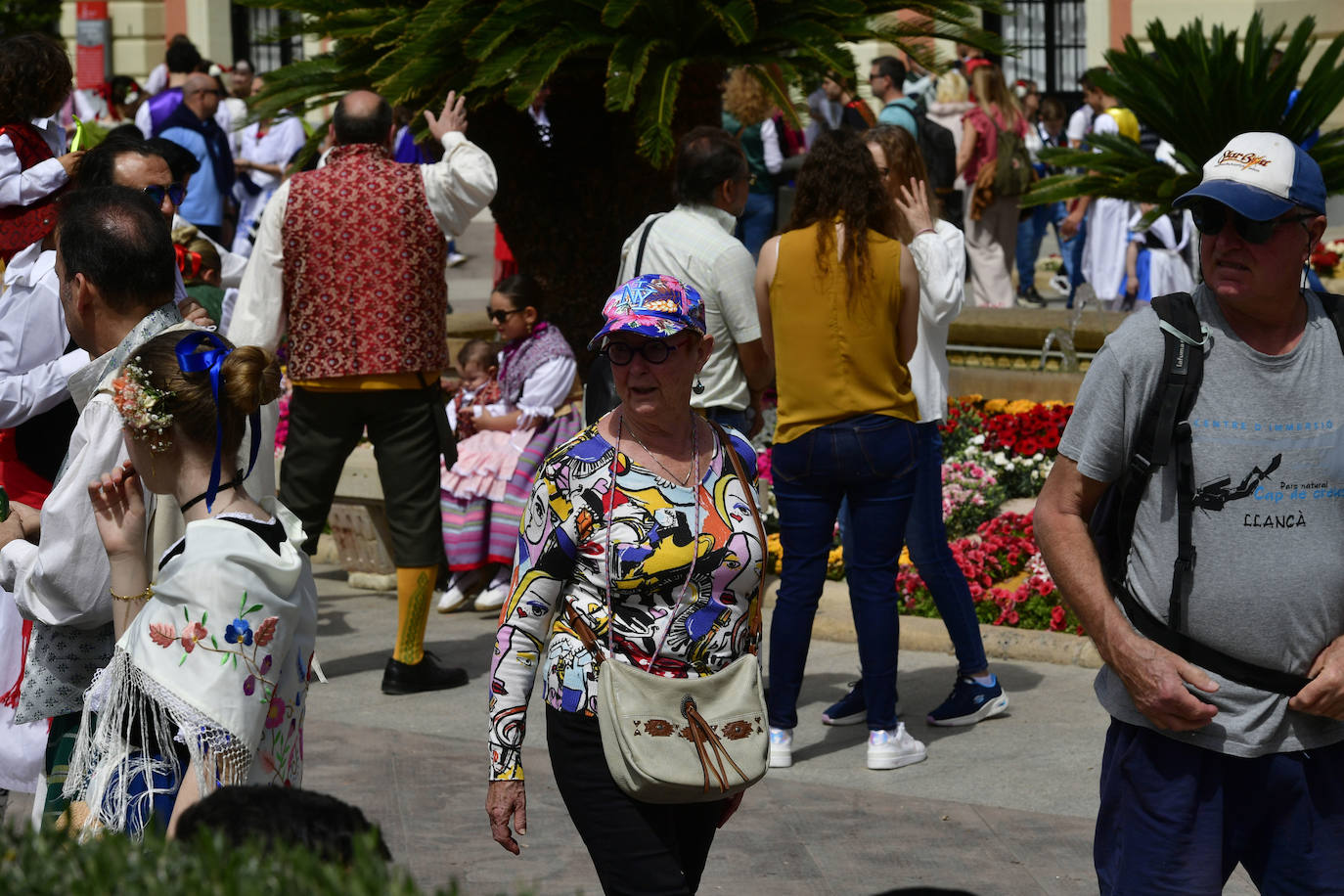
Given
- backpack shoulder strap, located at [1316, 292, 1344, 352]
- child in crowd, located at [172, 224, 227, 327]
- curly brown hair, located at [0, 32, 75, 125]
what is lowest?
child in crowd, located at [172, 224, 227, 327]

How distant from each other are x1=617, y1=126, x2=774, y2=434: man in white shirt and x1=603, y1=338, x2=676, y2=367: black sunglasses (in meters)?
2.49

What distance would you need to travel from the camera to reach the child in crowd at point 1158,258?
509 inches

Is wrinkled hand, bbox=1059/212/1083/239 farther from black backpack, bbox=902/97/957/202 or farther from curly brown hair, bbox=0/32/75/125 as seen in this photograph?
curly brown hair, bbox=0/32/75/125

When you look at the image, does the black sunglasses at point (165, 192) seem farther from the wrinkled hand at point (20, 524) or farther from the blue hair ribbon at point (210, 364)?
the blue hair ribbon at point (210, 364)

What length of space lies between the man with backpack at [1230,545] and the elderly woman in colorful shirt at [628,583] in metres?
0.72

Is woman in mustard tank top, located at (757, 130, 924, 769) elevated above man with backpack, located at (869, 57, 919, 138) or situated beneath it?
situated beneath

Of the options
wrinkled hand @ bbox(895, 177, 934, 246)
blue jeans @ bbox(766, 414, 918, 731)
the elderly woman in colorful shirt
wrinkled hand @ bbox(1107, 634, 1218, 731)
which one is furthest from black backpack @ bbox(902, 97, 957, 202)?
wrinkled hand @ bbox(1107, 634, 1218, 731)

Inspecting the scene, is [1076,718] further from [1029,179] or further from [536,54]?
[1029,179]

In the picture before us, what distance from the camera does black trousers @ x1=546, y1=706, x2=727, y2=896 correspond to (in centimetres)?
362

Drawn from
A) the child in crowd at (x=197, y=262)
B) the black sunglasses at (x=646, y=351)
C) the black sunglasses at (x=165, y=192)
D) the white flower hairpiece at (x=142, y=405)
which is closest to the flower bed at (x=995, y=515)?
the child in crowd at (x=197, y=262)

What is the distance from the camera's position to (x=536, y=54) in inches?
297

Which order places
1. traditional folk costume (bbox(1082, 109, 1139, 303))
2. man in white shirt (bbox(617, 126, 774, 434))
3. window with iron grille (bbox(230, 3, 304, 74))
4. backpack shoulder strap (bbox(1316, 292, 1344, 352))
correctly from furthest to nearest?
window with iron grille (bbox(230, 3, 304, 74)), traditional folk costume (bbox(1082, 109, 1139, 303)), man in white shirt (bbox(617, 126, 774, 434)), backpack shoulder strap (bbox(1316, 292, 1344, 352))

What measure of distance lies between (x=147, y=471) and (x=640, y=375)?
3.21ft

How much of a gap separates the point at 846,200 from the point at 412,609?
7.94 feet
